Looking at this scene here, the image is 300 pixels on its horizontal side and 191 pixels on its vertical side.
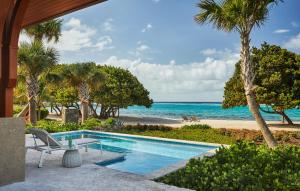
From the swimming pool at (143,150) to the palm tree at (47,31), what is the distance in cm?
1055

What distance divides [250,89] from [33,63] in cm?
1398

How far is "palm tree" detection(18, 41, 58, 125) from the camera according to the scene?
64.7 ft

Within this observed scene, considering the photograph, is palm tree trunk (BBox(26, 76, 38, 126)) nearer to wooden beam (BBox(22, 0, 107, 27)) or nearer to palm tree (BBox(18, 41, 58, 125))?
palm tree (BBox(18, 41, 58, 125))

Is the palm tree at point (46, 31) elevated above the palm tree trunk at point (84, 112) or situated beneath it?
elevated above

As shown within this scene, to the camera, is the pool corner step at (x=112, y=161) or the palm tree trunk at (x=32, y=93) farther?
the palm tree trunk at (x=32, y=93)

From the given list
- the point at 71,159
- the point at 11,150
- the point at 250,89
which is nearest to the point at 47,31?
the point at 250,89

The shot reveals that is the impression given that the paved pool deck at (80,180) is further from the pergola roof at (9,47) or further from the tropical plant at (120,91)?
the tropical plant at (120,91)

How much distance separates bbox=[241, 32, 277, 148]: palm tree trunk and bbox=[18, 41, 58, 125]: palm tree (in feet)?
43.1

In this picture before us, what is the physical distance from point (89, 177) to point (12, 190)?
1.59 metres

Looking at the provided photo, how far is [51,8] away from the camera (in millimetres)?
7922

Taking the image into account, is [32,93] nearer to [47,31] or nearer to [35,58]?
[35,58]

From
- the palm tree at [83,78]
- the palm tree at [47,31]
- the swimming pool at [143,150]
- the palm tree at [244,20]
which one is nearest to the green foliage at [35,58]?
the palm tree at [83,78]

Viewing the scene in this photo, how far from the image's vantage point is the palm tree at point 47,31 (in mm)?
24369

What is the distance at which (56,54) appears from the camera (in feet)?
69.8
